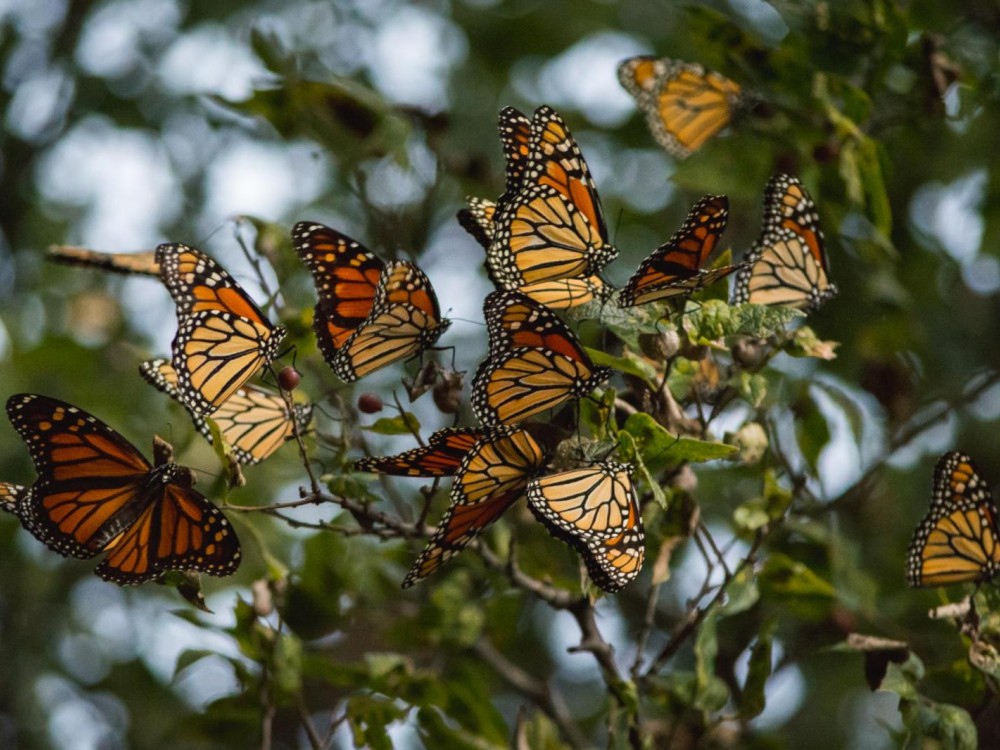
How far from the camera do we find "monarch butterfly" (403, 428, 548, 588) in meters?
2.30

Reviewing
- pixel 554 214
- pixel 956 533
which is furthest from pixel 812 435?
pixel 554 214

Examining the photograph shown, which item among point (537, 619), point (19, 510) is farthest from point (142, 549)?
point (537, 619)

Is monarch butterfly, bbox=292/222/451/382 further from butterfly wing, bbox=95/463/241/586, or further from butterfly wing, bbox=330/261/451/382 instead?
butterfly wing, bbox=95/463/241/586

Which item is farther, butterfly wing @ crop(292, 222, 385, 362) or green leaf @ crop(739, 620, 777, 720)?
green leaf @ crop(739, 620, 777, 720)

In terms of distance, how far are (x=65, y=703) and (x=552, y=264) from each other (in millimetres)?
3802

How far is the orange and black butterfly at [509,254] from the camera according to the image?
2555 millimetres

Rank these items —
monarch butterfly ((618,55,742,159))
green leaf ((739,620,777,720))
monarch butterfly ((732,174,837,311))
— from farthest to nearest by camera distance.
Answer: monarch butterfly ((618,55,742,159)), monarch butterfly ((732,174,837,311)), green leaf ((739,620,777,720))

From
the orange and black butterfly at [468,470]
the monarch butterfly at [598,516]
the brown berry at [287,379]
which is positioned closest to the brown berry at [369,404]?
the brown berry at [287,379]

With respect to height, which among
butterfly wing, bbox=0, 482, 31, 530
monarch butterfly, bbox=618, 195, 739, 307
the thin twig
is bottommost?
the thin twig

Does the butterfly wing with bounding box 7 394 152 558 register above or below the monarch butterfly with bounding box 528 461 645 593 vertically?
below

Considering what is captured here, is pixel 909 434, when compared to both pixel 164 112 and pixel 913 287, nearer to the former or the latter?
pixel 913 287

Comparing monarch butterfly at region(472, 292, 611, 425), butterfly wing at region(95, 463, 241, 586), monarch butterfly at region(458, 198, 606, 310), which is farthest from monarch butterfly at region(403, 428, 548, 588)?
butterfly wing at region(95, 463, 241, 586)

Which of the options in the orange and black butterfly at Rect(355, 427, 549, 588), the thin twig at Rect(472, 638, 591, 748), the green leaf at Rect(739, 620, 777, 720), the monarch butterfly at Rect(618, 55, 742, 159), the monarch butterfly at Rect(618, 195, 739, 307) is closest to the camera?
the orange and black butterfly at Rect(355, 427, 549, 588)

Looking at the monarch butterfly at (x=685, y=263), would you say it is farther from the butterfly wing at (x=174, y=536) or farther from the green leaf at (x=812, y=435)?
the green leaf at (x=812, y=435)
